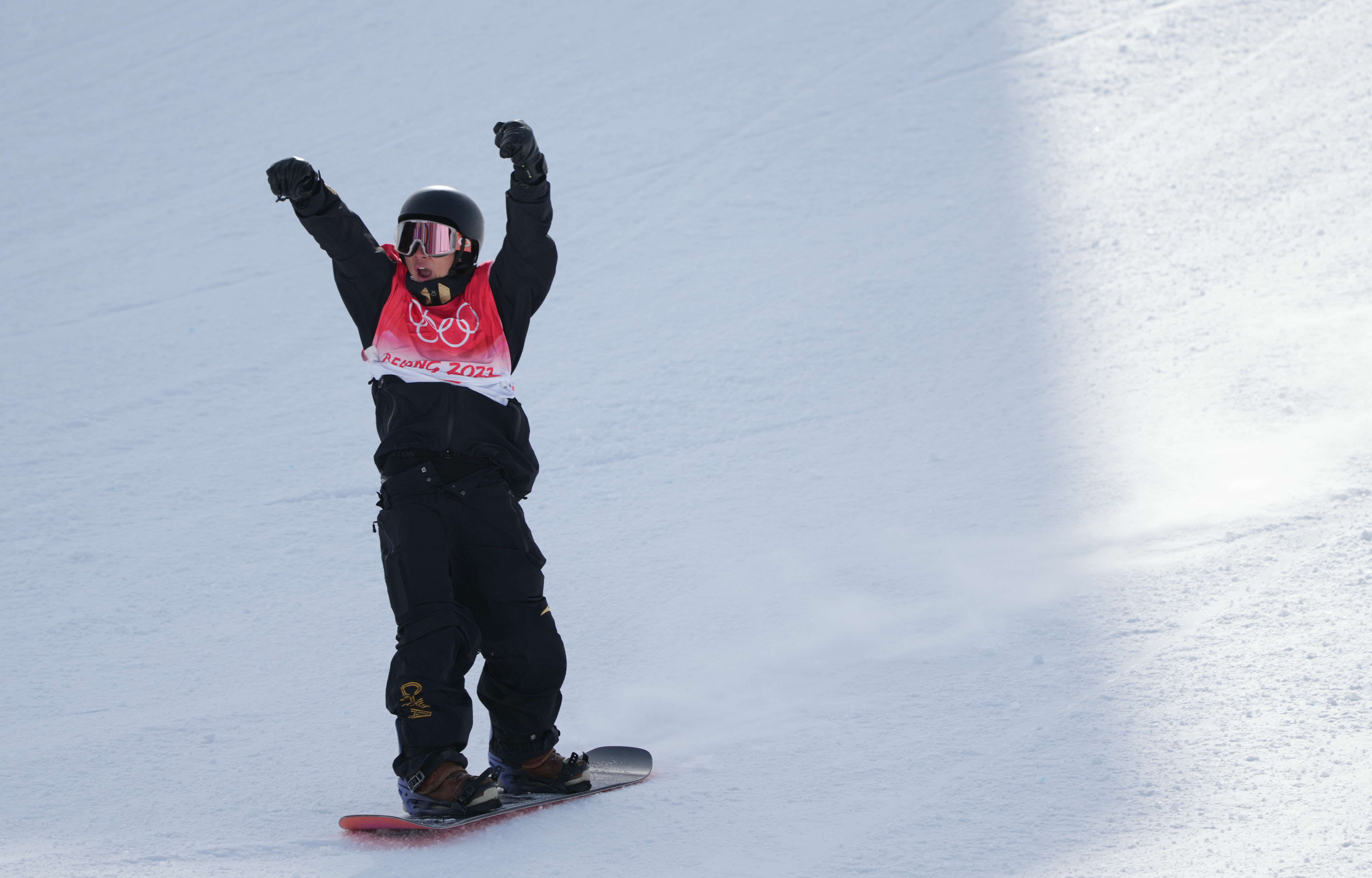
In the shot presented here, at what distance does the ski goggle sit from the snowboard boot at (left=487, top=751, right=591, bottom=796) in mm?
1188

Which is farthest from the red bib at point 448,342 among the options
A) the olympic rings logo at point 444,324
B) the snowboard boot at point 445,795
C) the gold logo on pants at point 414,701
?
the snowboard boot at point 445,795

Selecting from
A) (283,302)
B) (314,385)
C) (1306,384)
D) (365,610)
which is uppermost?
(283,302)

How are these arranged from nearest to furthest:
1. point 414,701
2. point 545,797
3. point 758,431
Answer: point 414,701 → point 545,797 → point 758,431

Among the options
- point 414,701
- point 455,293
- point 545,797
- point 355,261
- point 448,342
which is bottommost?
point 545,797

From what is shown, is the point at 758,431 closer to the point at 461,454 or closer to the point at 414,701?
the point at 461,454

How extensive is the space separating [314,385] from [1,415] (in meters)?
1.33

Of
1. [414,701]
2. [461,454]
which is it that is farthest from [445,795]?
[461,454]

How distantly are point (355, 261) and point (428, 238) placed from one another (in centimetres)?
19

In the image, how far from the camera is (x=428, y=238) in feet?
10.1

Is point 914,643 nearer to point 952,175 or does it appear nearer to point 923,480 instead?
point 923,480

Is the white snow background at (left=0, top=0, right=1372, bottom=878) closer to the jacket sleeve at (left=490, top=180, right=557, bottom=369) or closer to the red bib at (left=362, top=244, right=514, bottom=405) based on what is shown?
the red bib at (left=362, top=244, right=514, bottom=405)

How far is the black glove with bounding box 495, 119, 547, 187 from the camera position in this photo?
298cm

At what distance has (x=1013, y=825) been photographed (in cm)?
277

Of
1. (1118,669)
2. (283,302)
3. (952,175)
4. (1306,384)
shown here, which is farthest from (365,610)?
(952,175)
